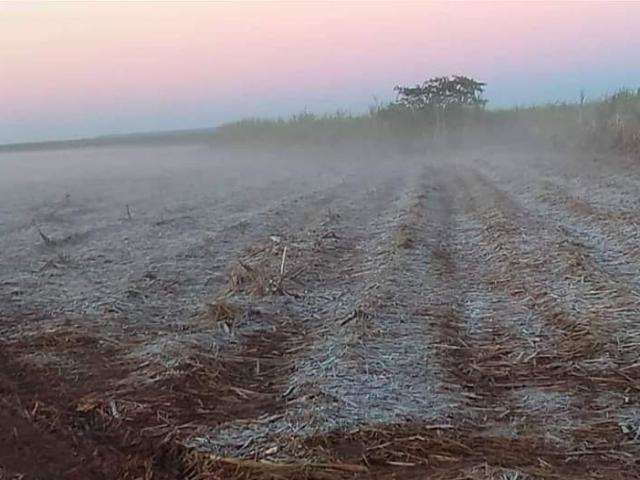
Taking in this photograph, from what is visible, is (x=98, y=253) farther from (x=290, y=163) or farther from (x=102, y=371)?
(x=290, y=163)

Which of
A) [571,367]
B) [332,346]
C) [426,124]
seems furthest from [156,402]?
[426,124]

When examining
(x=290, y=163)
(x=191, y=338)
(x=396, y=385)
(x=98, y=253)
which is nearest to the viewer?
(x=396, y=385)

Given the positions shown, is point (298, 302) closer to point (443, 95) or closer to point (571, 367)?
point (571, 367)

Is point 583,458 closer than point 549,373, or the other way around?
point 583,458

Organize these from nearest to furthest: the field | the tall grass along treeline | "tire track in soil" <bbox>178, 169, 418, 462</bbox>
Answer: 1. the field
2. "tire track in soil" <bbox>178, 169, 418, 462</bbox>
3. the tall grass along treeline

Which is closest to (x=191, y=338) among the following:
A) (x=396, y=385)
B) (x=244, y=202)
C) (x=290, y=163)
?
(x=396, y=385)

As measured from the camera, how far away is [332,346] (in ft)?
16.0

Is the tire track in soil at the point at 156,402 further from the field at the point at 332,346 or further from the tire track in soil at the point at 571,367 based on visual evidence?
the tire track in soil at the point at 571,367

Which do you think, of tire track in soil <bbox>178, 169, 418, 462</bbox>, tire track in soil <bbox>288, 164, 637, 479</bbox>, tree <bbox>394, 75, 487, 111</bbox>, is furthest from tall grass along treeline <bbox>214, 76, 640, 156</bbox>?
tire track in soil <bbox>288, 164, 637, 479</bbox>

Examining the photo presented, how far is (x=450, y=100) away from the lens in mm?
32938

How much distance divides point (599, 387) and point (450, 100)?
Result: 1182 inches

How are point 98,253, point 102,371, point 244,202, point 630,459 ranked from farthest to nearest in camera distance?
point 244,202 → point 98,253 → point 102,371 → point 630,459

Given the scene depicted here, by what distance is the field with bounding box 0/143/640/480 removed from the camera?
342cm

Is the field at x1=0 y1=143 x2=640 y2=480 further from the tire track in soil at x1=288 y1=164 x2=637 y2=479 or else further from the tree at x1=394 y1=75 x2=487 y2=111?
the tree at x1=394 y1=75 x2=487 y2=111
